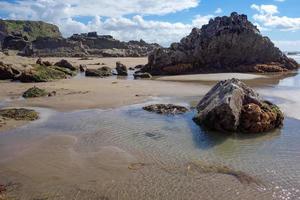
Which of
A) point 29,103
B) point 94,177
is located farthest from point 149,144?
point 29,103

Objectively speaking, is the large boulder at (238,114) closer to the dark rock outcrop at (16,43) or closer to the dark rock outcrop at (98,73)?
the dark rock outcrop at (98,73)

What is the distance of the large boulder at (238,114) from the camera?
10.8 m

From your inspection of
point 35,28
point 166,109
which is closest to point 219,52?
point 166,109

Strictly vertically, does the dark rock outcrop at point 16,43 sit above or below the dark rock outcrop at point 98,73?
above

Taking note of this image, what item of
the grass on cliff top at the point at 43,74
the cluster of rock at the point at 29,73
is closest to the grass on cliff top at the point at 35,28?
the grass on cliff top at the point at 43,74

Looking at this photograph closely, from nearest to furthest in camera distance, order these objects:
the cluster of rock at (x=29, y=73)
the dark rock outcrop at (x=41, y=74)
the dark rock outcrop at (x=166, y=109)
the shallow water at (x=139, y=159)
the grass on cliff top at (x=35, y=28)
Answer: the shallow water at (x=139, y=159), the dark rock outcrop at (x=166, y=109), the dark rock outcrop at (x=41, y=74), the cluster of rock at (x=29, y=73), the grass on cliff top at (x=35, y=28)

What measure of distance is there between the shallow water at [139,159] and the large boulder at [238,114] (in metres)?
0.35

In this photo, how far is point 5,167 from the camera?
7.93 m

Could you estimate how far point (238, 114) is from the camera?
1109 centimetres

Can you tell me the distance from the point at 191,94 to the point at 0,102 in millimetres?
8250

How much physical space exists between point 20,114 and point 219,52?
2255 centimetres

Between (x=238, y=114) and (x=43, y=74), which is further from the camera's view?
(x=43, y=74)

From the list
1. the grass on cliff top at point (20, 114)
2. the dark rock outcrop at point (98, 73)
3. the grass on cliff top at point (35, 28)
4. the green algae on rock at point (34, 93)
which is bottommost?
the grass on cliff top at point (20, 114)

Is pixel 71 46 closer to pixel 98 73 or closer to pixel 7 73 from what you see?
pixel 98 73
